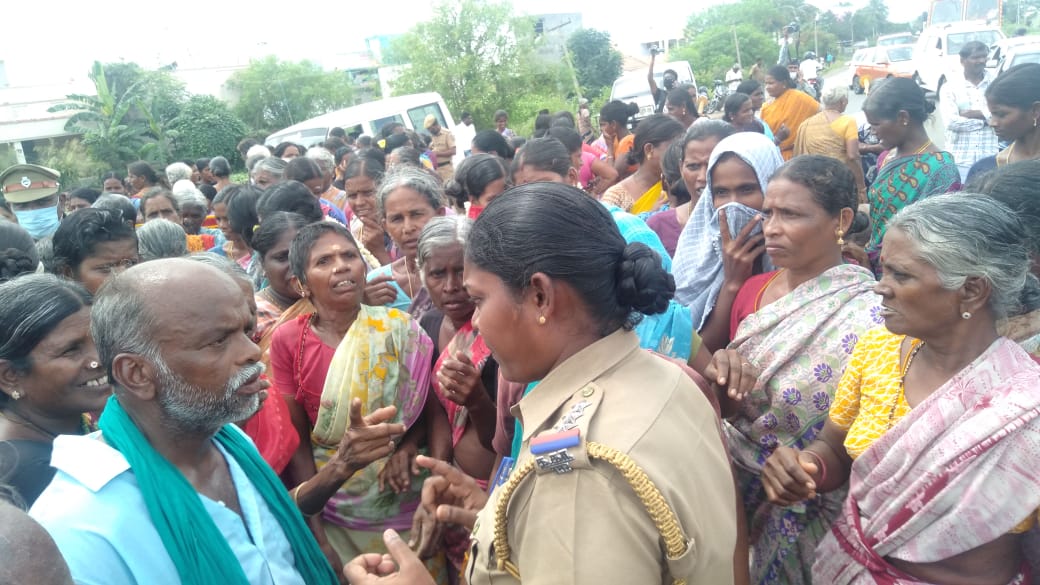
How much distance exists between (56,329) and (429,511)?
4.36ft

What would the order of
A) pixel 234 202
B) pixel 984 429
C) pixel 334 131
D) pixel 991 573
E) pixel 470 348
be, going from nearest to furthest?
pixel 984 429
pixel 991 573
pixel 470 348
pixel 234 202
pixel 334 131

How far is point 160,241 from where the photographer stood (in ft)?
13.5

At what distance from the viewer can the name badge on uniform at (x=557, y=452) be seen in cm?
131

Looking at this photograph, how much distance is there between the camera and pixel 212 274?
73.7 inches

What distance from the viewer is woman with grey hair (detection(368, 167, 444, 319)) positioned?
3738 millimetres


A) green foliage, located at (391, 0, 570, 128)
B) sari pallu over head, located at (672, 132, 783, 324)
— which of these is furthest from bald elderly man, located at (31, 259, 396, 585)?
green foliage, located at (391, 0, 570, 128)

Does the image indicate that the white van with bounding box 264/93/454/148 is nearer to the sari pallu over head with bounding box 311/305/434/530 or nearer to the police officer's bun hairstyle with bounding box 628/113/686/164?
the police officer's bun hairstyle with bounding box 628/113/686/164

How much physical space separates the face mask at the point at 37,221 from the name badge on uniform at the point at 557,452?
652 cm

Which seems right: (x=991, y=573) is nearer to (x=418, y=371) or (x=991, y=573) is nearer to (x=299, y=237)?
(x=418, y=371)

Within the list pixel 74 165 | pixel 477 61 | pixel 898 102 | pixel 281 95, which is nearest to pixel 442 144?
pixel 898 102

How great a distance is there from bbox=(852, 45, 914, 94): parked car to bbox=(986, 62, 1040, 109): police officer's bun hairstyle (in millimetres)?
18744

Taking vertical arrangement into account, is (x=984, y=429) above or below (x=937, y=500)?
above

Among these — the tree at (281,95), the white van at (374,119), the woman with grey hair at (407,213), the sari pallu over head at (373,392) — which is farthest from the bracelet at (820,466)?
the tree at (281,95)

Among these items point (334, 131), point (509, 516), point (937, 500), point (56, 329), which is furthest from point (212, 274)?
point (334, 131)
